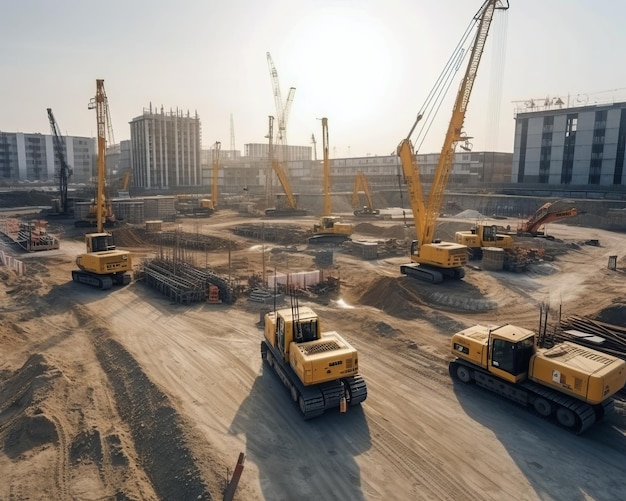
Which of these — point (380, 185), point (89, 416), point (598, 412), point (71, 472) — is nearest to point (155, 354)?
point (89, 416)

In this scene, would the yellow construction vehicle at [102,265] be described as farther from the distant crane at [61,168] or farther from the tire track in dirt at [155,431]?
the distant crane at [61,168]

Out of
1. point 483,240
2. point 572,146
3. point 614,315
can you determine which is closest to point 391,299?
point 614,315

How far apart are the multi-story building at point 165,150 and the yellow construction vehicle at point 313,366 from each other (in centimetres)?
9914

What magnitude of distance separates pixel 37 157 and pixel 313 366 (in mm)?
153622

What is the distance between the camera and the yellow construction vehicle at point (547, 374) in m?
10.5

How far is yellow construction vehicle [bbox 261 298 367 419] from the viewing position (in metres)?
10.8

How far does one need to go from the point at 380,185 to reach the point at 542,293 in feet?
231

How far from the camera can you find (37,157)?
13700 centimetres

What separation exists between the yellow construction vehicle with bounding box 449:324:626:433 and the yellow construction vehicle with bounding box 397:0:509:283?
450 inches

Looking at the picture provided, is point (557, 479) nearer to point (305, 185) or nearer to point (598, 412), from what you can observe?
point (598, 412)

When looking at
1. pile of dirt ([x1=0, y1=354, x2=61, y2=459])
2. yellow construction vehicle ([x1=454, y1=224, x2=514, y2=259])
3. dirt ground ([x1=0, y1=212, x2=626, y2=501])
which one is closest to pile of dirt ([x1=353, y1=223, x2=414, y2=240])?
yellow construction vehicle ([x1=454, y1=224, x2=514, y2=259])

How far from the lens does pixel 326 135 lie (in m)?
45.2

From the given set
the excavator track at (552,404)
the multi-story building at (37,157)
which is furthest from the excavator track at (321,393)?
the multi-story building at (37,157)

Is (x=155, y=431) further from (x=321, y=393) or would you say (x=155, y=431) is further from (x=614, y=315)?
(x=614, y=315)
